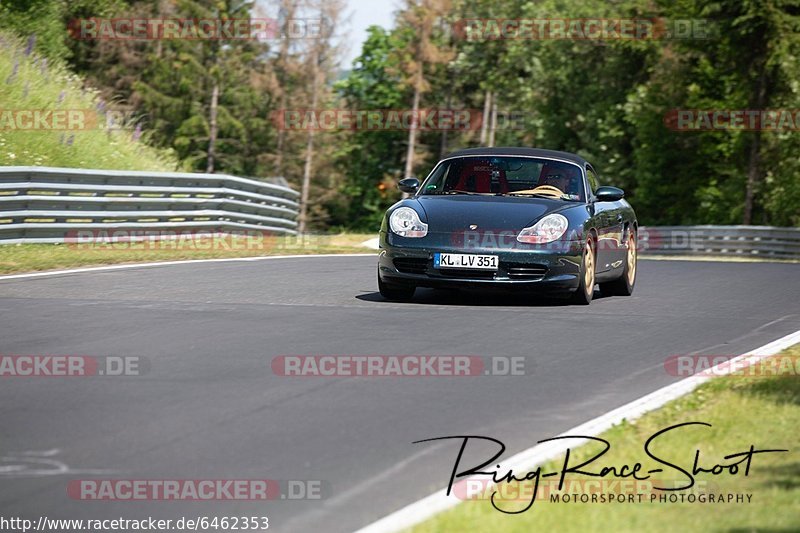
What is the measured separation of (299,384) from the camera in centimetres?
742

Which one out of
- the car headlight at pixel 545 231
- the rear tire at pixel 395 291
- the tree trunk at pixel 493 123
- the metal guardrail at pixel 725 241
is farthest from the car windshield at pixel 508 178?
the tree trunk at pixel 493 123

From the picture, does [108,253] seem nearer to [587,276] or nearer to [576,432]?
[587,276]

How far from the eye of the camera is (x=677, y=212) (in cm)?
5956

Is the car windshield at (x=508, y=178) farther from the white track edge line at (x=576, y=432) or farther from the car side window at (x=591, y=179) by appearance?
the white track edge line at (x=576, y=432)

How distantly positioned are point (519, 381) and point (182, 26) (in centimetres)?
5621

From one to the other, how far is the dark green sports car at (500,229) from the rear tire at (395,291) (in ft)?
0.04

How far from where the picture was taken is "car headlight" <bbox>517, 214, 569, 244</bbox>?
11711 mm

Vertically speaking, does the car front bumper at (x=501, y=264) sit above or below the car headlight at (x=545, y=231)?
below

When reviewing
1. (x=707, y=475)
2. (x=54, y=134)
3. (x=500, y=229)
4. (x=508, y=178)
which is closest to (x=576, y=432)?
(x=707, y=475)

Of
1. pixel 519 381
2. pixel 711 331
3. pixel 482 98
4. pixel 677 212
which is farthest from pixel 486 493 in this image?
pixel 482 98

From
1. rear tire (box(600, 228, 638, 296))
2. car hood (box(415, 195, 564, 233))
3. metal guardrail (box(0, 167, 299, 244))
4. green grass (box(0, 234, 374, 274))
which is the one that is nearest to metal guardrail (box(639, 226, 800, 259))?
metal guardrail (box(0, 167, 299, 244))

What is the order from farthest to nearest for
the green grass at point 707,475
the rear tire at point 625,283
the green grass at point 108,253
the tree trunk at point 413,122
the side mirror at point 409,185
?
the tree trunk at point 413,122
the green grass at point 108,253
the rear tire at point 625,283
the side mirror at point 409,185
the green grass at point 707,475

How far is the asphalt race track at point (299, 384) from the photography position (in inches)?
209

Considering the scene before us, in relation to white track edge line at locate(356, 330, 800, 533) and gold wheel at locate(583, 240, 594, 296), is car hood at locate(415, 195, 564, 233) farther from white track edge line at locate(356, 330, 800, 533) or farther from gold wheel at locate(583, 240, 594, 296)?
white track edge line at locate(356, 330, 800, 533)
